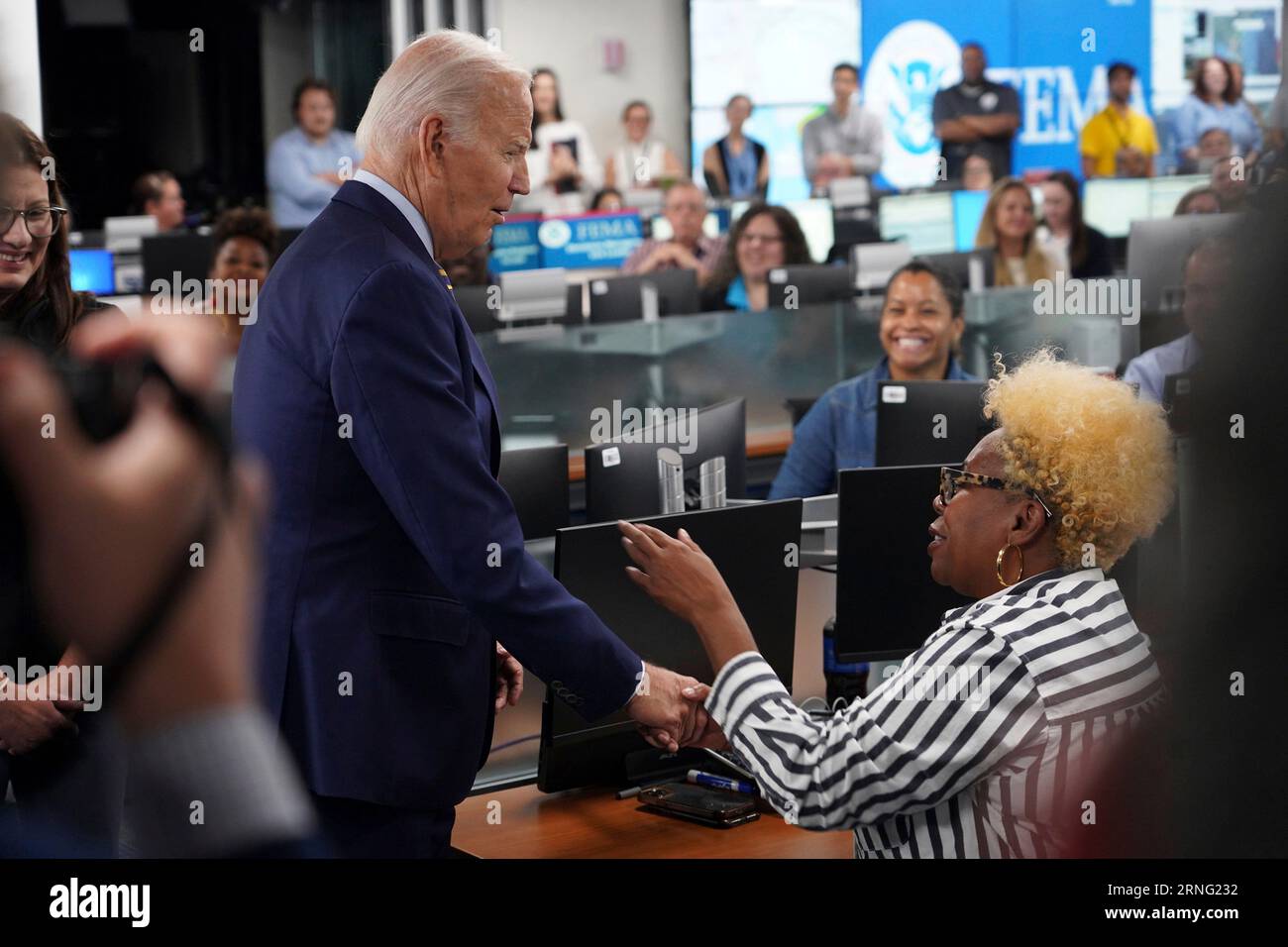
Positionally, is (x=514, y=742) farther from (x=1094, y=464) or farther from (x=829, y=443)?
(x=829, y=443)

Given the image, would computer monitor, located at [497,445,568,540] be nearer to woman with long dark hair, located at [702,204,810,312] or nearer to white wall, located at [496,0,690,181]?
woman with long dark hair, located at [702,204,810,312]

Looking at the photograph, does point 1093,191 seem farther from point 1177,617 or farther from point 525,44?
point 1177,617

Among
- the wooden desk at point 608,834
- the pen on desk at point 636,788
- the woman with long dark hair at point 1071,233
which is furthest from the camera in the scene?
the woman with long dark hair at point 1071,233

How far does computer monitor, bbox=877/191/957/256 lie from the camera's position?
821 cm

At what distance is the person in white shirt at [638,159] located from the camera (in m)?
11.2

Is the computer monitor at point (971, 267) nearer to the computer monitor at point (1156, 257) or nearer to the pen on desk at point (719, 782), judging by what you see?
the computer monitor at point (1156, 257)

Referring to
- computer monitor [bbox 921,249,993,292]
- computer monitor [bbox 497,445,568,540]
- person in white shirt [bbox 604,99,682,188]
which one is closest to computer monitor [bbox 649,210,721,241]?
person in white shirt [bbox 604,99,682,188]

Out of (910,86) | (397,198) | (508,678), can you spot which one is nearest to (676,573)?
(508,678)

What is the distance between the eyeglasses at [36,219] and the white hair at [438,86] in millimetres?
574

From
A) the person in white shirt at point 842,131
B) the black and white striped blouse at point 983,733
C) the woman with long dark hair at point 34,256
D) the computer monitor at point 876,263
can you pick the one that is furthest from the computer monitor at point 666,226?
the black and white striped blouse at point 983,733

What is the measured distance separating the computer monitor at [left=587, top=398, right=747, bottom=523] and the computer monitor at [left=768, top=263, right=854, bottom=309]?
3125 millimetres

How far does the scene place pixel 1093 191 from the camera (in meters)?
8.51

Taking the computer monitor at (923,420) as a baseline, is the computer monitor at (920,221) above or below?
above
